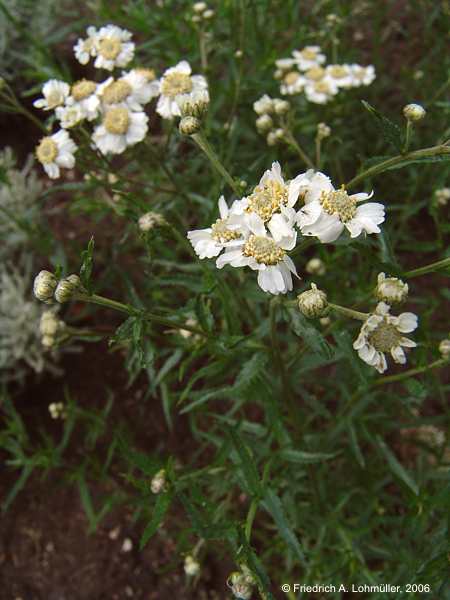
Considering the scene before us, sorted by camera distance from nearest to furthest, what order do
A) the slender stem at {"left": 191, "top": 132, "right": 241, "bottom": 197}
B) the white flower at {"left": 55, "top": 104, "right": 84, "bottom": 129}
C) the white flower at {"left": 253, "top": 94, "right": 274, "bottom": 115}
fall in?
the slender stem at {"left": 191, "top": 132, "right": 241, "bottom": 197} → the white flower at {"left": 55, "top": 104, "right": 84, "bottom": 129} → the white flower at {"left": 253, "top": 94, "right": 274, "bottom": 115}

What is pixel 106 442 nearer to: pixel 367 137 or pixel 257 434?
pixel 257 434

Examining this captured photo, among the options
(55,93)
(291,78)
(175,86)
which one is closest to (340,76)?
(291,78)

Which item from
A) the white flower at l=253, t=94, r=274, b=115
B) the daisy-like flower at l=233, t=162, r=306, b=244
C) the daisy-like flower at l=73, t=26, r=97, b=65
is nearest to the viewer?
the daisy-like flower at l=233, t=162, r=306, b=244

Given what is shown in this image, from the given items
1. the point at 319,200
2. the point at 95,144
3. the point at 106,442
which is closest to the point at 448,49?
the point at 95,144

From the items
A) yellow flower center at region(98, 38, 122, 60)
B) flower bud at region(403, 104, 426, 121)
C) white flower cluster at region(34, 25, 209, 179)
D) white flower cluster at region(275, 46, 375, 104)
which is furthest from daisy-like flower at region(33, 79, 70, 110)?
flower bud at region(403, 104, 426, 121)

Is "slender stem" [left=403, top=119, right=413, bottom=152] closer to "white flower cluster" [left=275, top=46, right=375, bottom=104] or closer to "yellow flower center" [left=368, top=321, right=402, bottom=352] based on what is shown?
"yellow flower center" [left=368, top=321, right=402, bottom=352]
